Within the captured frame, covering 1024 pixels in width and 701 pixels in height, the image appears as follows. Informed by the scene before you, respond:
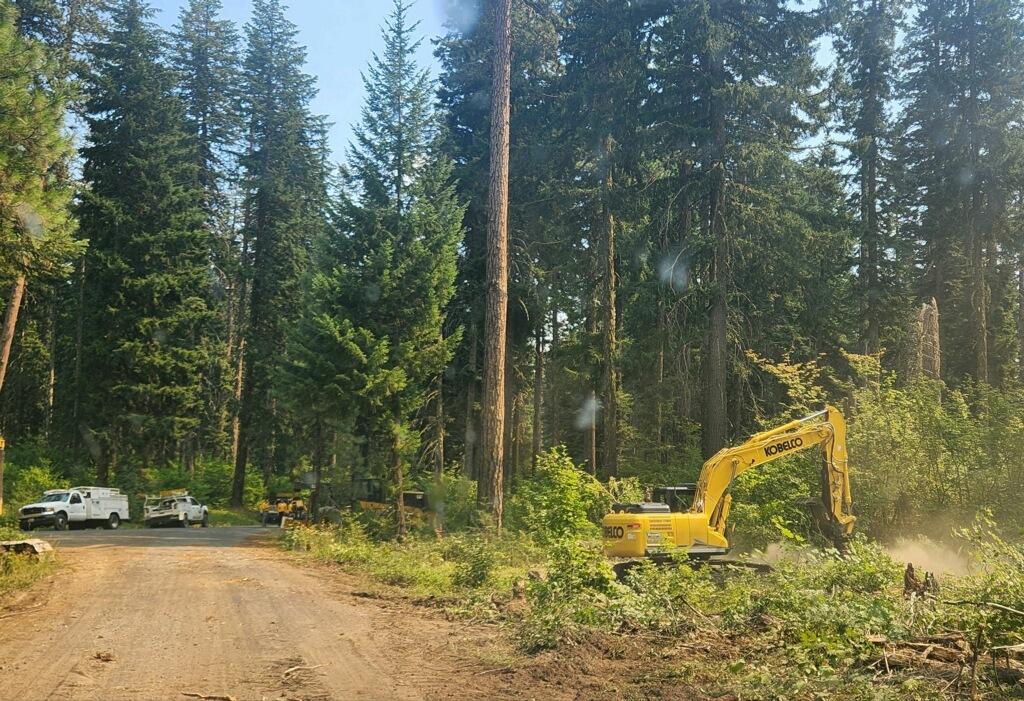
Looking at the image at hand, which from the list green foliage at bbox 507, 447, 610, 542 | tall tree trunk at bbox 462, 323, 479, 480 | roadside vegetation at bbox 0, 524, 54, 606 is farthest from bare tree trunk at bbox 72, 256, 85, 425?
green foliage at bbox 507, 447, 610, 542

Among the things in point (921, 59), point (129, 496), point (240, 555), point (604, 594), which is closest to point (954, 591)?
point (604, 594)

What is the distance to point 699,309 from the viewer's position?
2345cm

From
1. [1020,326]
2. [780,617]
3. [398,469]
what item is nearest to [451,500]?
[398,469]

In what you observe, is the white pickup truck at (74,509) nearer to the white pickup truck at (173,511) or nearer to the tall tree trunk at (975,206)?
the white pickup truck at (173,511)

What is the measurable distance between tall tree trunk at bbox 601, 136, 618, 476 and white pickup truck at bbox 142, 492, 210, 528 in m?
20.2

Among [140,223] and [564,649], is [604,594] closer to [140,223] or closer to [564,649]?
[564,649]

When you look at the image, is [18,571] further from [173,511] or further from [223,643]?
[173,511]

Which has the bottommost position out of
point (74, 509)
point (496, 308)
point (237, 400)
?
point (74, 509)

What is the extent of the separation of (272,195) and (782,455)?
3309cm

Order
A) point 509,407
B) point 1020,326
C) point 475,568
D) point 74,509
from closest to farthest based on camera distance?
1. point 475,568
2. point 74,509
3. point 509,407
4. point 1020,326

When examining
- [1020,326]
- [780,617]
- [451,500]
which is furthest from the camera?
[1020,326]

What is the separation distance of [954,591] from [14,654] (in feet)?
31.6

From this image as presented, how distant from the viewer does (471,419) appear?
1203 inches

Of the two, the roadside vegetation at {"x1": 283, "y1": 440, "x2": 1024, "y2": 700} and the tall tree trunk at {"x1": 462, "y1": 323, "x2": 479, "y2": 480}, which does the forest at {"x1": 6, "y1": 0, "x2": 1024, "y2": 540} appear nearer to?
the tall tree trunk at {"x1": 462, "y1": 323, "x2": 479, "y2": 480}
